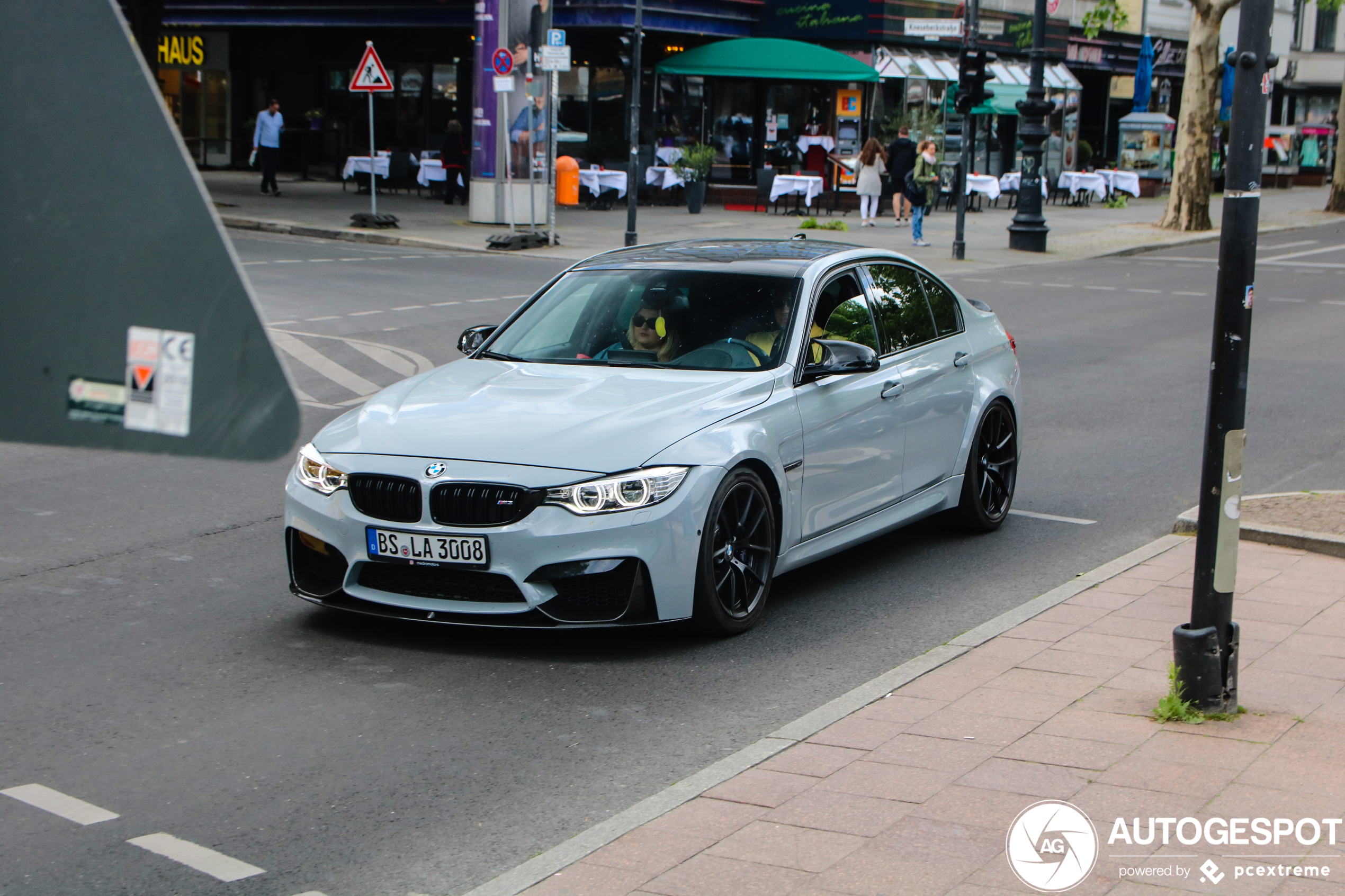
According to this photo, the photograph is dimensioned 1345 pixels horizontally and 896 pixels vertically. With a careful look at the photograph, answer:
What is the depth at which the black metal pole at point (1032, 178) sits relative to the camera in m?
28.4

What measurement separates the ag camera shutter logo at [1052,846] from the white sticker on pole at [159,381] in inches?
114

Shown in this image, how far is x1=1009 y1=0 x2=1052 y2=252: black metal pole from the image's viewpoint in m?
28.4

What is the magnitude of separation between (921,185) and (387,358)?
1566cm

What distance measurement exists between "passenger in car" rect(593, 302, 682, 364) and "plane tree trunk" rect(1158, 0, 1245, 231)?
100 feet

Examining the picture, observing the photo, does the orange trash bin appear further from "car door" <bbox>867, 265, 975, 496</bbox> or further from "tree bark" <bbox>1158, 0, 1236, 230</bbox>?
"car door" <bbox>867, 265, 975, 496</bbox>

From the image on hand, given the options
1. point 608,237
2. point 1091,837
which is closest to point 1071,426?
point 1091,837

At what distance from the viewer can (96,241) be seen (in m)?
1.73

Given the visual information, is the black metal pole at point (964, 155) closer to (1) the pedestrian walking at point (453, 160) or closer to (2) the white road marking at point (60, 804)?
(1) the pedestrian walking at point (453, 160)

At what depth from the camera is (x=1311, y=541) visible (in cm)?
774

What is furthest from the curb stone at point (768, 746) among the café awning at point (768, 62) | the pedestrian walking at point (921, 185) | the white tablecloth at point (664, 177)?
the café awning at point (768, 62)

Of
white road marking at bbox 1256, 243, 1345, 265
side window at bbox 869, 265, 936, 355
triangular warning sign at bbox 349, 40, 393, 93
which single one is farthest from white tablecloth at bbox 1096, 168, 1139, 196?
side window at bbox 869, 265, 936, 355

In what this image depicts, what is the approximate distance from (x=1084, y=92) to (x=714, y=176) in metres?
20.9

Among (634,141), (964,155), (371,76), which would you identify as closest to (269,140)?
(371,76)

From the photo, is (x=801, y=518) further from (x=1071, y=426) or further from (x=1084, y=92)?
(x=1084, y=92)
